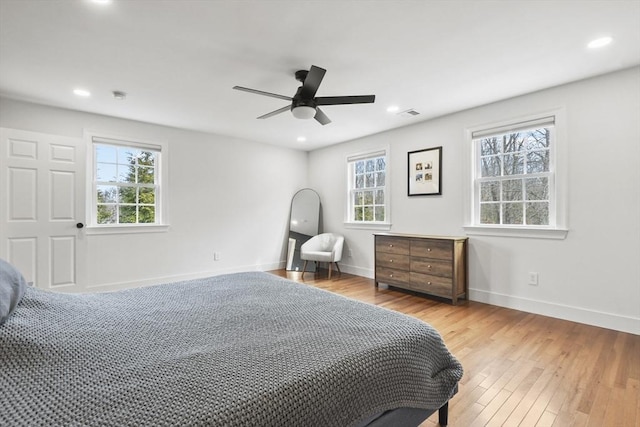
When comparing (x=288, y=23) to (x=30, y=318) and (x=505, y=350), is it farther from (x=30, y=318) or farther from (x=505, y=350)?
(x=505, y=350)

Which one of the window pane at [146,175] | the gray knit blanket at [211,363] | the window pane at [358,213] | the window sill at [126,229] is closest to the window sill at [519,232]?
the window pane at [358,213]

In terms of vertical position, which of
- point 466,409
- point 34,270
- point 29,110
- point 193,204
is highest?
point 29,110

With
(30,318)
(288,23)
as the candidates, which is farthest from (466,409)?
(288,23)

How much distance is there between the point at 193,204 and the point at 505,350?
441 centimetres

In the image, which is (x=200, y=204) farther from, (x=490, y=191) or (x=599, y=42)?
(x=599, y=42)

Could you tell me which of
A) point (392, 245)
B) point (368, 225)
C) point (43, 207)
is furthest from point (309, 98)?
point (43, 207)

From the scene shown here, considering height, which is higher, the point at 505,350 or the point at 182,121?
the point at 182,121

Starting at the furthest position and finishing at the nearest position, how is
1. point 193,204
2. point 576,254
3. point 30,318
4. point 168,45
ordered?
point 193,204 < point 576,254 < point 168,45 < point 30,318

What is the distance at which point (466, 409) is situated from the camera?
5.71ft

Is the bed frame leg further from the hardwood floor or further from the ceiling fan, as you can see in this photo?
the ceiling fan

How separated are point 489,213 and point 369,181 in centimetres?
201

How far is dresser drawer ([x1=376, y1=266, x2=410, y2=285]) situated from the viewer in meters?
4.11

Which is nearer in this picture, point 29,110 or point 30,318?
point 30,318

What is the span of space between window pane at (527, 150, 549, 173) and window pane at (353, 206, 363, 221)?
2.59 meters
